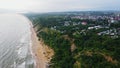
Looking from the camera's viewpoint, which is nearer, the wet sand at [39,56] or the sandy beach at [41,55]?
the wet sand at [39,56]

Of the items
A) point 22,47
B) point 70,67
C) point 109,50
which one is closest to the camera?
point 70,67

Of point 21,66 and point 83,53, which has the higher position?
point 83,53

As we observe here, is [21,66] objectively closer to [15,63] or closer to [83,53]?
[15,63]

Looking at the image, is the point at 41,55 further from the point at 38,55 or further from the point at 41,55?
the point at 38,55

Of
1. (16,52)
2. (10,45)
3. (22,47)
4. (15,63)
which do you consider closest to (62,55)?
(15,63)

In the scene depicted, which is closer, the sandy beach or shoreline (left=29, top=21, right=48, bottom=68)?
shoreline (left=29, top=21, right=48, bottom=68)

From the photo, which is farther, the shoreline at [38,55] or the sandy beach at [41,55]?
the sandy beach at [41,55]

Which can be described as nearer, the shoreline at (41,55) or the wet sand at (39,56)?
the wet sand at (39,56)

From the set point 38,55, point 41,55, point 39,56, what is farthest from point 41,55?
point 38,55

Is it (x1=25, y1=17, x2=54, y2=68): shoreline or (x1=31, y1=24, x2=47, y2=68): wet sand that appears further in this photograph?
(x1=25, y1=17, x2=54, y2=68): shoreline

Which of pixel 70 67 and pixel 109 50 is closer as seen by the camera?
pixel 70 67

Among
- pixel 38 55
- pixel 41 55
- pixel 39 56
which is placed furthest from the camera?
pixel 38 55
